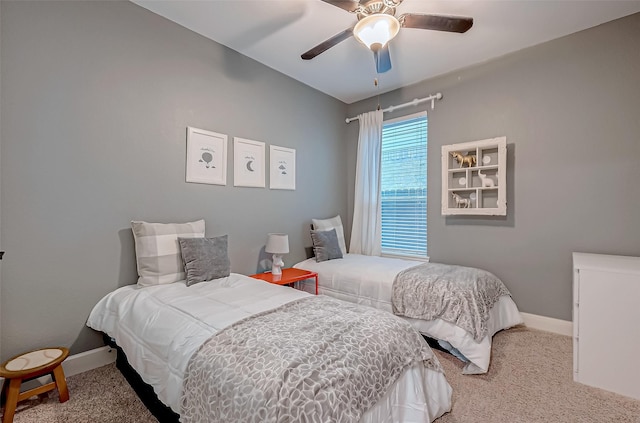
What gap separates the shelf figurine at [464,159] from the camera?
10.4 ft

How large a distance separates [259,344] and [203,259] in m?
1.26

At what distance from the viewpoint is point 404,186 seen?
384 cm

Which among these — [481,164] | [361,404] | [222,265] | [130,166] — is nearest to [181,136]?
[130,166]

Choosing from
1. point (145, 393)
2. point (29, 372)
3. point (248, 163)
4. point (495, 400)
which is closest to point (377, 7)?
point (248, 163)

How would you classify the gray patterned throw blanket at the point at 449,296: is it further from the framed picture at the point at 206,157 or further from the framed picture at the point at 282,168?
the framed picture at the point at 206,157

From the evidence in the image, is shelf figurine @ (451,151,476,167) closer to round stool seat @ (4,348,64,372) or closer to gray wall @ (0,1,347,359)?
gray wall @ (0,1,347,359)

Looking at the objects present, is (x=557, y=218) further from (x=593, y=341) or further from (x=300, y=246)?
(x=300, y=246)

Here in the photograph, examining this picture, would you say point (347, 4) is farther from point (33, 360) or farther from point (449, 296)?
point (33, 360)

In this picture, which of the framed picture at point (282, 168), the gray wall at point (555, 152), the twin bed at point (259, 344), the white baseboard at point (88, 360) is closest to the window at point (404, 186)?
the gray wall at point (555, 152)

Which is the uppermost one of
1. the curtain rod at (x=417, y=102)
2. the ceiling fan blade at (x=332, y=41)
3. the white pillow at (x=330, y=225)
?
the curtain rod at (x=417, y=102)

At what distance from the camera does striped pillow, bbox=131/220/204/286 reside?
7.01 feet

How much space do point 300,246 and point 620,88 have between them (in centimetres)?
351

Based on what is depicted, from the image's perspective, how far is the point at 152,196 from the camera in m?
2.38

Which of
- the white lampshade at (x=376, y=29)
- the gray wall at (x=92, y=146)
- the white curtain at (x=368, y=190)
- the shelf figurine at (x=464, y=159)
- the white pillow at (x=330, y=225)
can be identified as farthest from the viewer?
the white curtain at (x=368, y=190)
